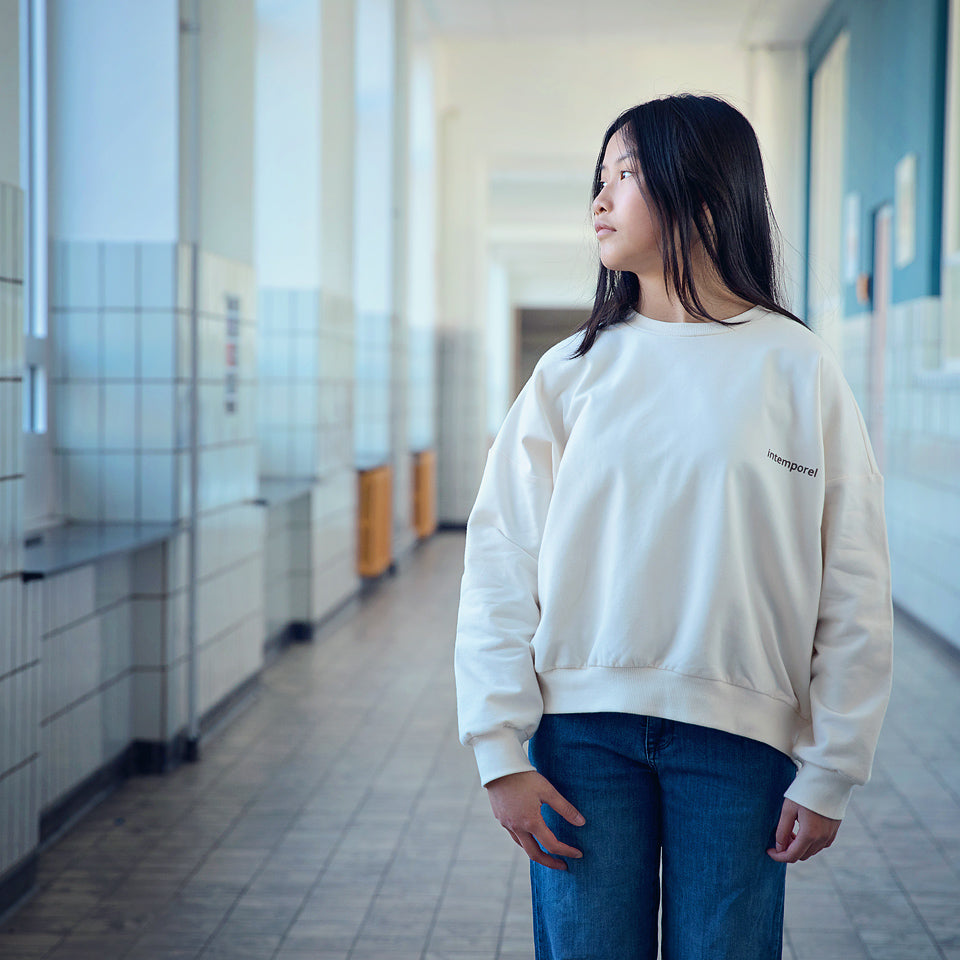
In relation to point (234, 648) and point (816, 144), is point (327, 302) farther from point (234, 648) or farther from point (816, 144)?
point (816, 144)

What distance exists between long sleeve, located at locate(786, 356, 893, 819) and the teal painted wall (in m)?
4.95

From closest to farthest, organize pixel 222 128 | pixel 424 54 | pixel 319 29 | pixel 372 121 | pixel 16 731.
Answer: pixel 16 731 → pixel 222 128 → pixel 319 29 → pixel 372 121 → pixel 424 54

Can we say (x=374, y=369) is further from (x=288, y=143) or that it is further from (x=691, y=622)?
(x=691, y=622)

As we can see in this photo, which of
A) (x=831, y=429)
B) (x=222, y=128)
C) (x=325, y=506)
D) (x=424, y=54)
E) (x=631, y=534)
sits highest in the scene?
(x=424, y=54)

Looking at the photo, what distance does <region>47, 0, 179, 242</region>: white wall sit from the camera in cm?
340

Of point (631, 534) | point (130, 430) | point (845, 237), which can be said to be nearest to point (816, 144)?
point (845, 237)

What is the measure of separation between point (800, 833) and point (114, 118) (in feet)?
10.1

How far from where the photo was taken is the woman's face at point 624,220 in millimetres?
1138

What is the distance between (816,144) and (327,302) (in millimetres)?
5039

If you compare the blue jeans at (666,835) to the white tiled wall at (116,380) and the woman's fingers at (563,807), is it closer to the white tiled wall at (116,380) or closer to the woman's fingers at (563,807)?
the woman's fingers at (563,807)

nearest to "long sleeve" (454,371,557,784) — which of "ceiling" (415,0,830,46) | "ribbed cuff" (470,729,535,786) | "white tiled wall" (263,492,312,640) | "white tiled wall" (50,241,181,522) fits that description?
"ribbed cuff" (470,729,535,786)

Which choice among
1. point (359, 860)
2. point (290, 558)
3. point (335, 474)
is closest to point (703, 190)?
point (359, 860)

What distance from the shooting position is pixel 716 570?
1070 millimetres

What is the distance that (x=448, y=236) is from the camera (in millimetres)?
9859
